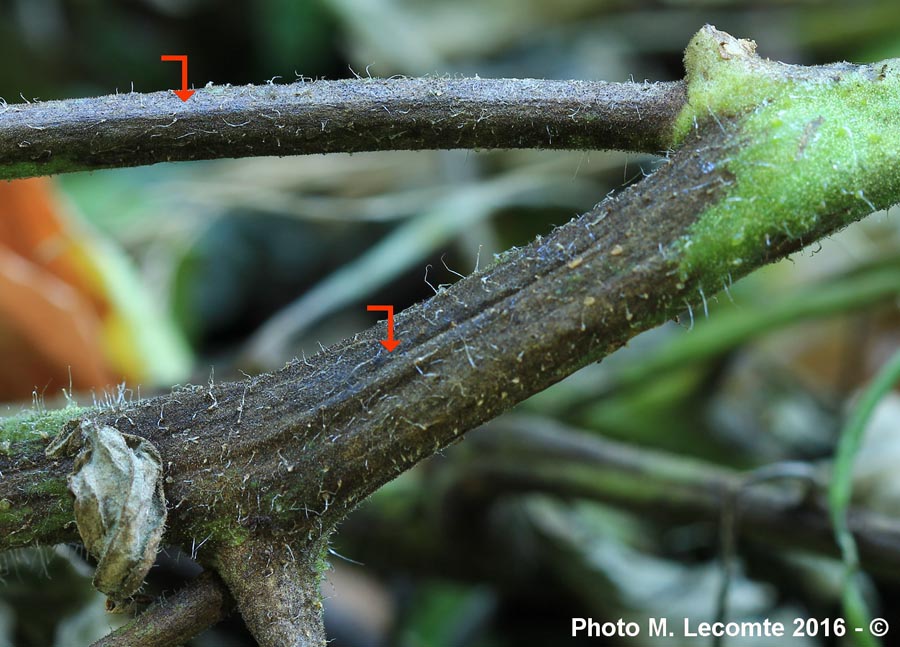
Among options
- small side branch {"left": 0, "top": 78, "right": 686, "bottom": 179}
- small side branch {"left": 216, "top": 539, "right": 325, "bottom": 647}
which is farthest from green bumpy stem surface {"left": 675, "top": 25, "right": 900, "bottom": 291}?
small side branch {"left": 216, "top": 539, "right": 325, "bottom": 647}

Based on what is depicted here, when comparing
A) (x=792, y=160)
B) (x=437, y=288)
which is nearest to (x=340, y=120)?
(x=437, y=288)

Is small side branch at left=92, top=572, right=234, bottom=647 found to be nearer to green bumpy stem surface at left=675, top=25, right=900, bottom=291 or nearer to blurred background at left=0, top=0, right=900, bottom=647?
blurred background at left=0, top=0, right=900, bottom=647

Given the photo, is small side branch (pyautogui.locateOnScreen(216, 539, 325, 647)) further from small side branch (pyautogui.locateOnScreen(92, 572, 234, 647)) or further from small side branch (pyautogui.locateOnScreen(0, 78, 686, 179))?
small side branch (pyautogui.locateOnScreen(0, 78, 686, 179))

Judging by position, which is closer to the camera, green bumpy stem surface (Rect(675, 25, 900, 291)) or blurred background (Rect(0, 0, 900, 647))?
green bumpy stem surface (Rect(675, 25, 900, 291))

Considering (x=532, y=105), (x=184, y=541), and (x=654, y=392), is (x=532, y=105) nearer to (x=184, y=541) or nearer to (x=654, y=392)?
(x=184, y=541)

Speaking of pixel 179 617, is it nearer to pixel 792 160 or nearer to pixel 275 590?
pixel 275 590

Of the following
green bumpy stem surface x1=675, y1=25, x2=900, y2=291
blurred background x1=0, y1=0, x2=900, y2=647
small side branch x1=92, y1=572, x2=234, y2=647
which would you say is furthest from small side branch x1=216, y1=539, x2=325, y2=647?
green bumpy stem surface x1=675, y1=25, x2=900, y2=291

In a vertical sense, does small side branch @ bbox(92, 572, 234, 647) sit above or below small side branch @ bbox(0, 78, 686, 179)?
below
